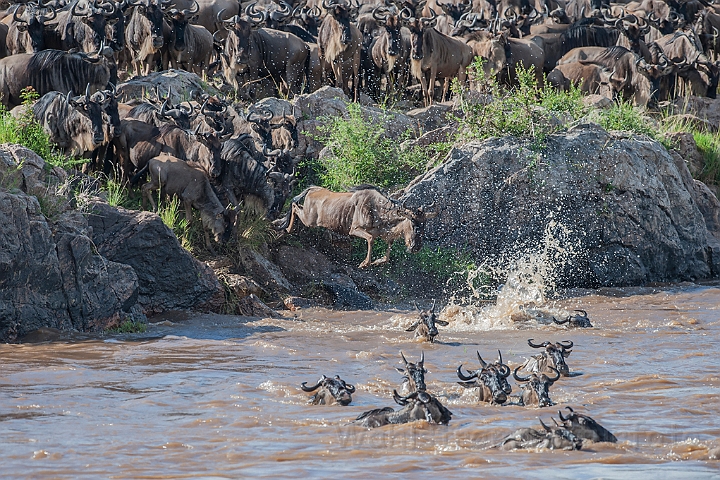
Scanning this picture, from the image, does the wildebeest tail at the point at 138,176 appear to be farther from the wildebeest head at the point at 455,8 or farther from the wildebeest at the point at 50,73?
the wildebeest head at the point at 455,8

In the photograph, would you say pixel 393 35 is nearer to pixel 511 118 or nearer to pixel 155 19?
pixel 155 19

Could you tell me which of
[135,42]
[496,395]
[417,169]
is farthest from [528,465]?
[135,42]

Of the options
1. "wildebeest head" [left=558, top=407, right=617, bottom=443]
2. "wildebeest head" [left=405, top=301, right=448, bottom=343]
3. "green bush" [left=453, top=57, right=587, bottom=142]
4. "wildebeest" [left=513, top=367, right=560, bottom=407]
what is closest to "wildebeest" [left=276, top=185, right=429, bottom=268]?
"green bush" [left=453, top=57, right=587, bottom=142]

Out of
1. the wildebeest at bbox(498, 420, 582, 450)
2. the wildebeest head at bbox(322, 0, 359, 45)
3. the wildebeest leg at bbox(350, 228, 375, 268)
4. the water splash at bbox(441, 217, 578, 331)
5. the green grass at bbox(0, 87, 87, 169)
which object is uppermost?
the wildebeest head at bbox(322, 0, 359, 45)

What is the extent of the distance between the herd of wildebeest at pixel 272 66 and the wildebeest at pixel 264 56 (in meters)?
0.03

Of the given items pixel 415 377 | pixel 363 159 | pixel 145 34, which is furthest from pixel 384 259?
pixel 145 34

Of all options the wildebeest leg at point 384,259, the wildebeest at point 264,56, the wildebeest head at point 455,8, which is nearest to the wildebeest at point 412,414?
the wildebeest leg at point 384,259

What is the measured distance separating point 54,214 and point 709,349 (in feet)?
20.4

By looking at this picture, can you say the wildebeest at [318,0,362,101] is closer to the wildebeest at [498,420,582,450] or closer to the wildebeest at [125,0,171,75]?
the wildebeest at [125,0,171,75]

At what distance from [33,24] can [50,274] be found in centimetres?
835

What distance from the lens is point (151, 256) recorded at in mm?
11281

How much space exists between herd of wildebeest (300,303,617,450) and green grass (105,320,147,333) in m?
3.34

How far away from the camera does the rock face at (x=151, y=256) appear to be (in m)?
11.2

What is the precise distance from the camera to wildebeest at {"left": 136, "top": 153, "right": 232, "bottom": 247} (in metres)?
12.5
